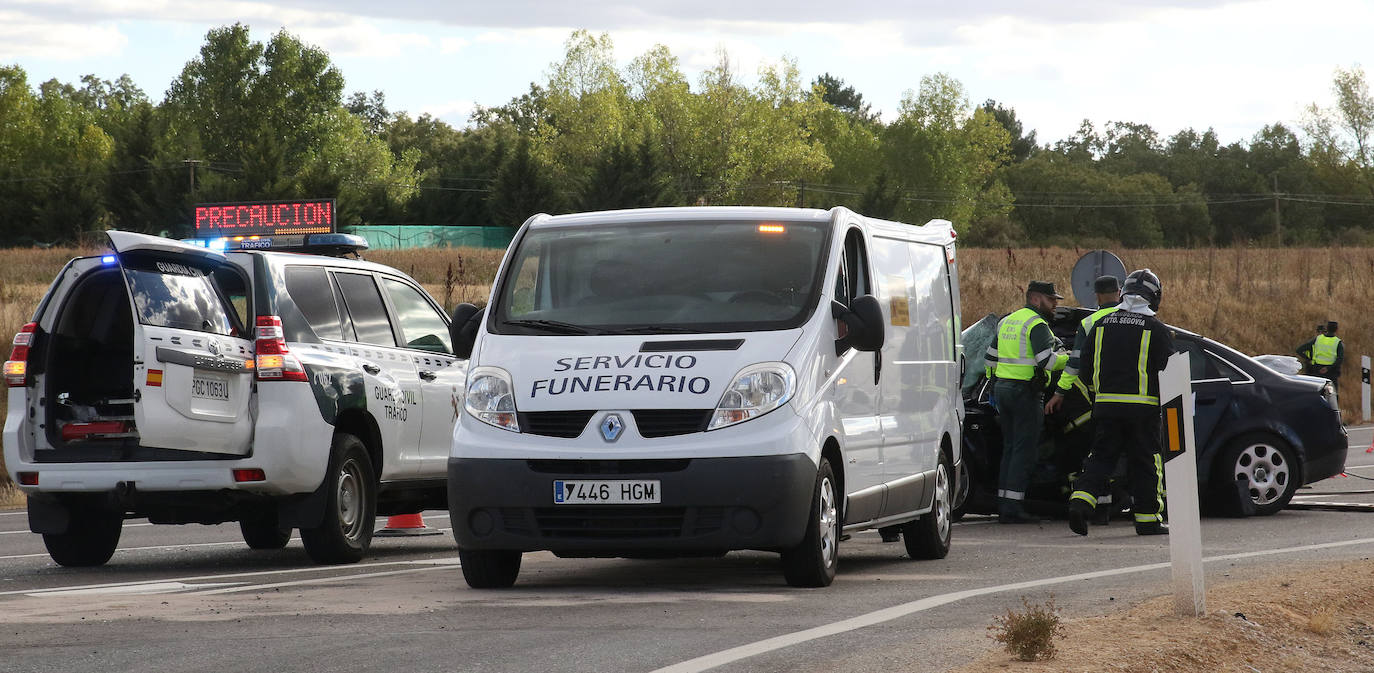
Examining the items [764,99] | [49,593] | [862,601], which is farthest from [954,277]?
[764,99]

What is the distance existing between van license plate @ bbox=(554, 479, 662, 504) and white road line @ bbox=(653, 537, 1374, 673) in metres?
1.27

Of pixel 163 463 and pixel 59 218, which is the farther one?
pixel 59 218

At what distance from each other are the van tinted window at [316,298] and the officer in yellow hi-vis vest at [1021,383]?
17.2ft

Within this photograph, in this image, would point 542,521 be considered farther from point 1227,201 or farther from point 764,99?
point 1227,201

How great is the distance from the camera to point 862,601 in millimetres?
8320

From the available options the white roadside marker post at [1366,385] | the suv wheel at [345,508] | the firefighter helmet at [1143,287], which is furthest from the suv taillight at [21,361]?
the white roadside marker post at [1366,385]

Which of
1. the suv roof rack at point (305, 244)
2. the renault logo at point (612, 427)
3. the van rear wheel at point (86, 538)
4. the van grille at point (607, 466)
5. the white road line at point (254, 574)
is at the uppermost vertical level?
the suv roof rack at point (305, 244)

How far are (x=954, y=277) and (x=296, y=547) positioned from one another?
17.4ft

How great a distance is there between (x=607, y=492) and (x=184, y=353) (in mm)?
3032

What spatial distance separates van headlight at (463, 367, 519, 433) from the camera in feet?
28.4

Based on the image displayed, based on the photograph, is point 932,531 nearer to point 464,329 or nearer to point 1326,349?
point 464,329

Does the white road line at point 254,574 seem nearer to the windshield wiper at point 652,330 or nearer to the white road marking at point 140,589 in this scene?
the white road marking at point 140,589

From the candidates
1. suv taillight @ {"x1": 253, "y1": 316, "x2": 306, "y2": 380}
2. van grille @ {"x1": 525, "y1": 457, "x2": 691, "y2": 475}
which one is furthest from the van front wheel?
suv taillight @ {"x1": 253, "y1": 316, "x2": 306, "y2": 380}

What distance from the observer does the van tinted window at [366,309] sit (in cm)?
1129
